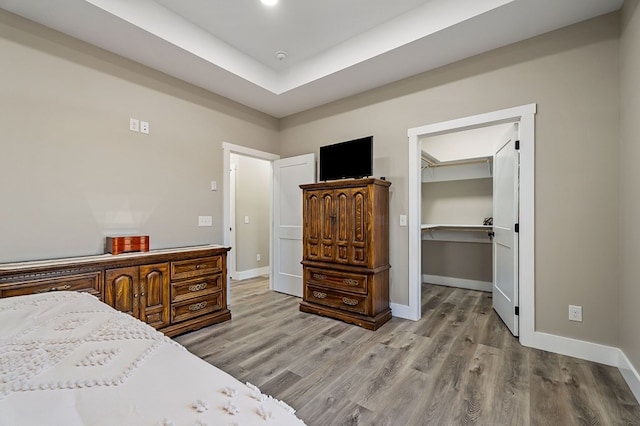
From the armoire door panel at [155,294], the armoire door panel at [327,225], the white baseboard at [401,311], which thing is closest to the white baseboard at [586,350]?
the white baseboard at [401,311]

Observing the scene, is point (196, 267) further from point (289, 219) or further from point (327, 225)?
point (289, 219)

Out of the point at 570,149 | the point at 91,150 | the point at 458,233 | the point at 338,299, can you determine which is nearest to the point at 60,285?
the point at 91,150

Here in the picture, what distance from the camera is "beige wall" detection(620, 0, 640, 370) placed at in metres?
1.97

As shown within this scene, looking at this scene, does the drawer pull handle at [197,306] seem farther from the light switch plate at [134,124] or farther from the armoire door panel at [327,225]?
the light switch plate at [134,124]

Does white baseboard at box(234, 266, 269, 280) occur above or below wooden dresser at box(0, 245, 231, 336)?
below

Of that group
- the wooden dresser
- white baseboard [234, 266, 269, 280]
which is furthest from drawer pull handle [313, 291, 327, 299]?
white baseboard [234, 266, 269, 280]

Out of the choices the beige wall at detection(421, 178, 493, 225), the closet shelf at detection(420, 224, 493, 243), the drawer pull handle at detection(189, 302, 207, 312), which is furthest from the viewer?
the beige wall at detection(421, 178, 493, 225)

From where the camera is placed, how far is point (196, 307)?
10.0 ft

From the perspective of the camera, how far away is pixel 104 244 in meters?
2.79

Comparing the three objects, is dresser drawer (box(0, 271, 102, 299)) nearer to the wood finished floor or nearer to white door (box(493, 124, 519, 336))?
the wood finished floor

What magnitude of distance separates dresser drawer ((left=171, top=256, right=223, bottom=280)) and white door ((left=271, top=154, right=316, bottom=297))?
4.25 ft

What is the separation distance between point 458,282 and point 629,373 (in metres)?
2.71

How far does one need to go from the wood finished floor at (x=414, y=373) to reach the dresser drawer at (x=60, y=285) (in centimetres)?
95

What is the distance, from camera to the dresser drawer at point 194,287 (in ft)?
9.53
